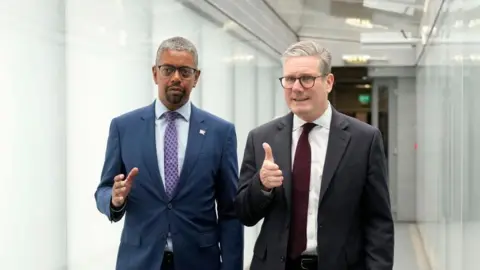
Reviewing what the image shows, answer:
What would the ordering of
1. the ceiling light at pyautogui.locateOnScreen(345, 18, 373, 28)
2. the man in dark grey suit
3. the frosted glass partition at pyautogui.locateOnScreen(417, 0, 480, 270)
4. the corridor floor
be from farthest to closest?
the ceiling light at pyautogui.locateOnScreen(345, 18, 373, 28) < the corridor floor < the frosted glass partition at pyautogui.locateOnScreen(417, 0, 480, 270) < the man in dark grey suit

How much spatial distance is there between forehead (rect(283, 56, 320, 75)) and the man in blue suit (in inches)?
18.9

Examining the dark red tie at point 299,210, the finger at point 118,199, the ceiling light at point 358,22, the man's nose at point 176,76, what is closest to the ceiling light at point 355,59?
the ceiling light at point 358,22

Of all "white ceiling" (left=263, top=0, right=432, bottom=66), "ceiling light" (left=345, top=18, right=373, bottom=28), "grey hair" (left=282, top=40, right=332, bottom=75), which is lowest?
"grey hair" (left=282, top=40, right=332, bottom=75)

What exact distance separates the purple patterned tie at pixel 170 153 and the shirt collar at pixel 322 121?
0.54 m

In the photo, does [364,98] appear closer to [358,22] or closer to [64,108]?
[358,22]

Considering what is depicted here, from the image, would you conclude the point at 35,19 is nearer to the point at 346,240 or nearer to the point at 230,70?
the point at 346,240

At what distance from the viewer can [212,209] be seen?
2.91m

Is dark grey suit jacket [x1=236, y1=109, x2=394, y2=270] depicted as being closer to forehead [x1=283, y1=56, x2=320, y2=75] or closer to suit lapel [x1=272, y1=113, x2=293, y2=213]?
suit lapel [x1=272, y1=113, x2=293, y2=213]

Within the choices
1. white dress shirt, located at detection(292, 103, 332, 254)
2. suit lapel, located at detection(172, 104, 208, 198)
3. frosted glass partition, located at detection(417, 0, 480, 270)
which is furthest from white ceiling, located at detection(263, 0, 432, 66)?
white dress shirt, located at detection(292, 103, 332, 254)

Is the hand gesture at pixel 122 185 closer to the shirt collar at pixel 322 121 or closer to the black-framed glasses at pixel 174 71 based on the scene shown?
the black-framed glasses at pixel 174 71

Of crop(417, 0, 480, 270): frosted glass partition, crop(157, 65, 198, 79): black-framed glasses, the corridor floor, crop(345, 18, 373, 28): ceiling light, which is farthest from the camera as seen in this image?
crop(345, 18, 373, 28): ceiling light

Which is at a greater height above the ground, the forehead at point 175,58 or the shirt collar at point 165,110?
the forehead at point 175,58

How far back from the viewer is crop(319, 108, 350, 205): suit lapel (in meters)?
2.53

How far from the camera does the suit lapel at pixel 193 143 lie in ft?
9.18
